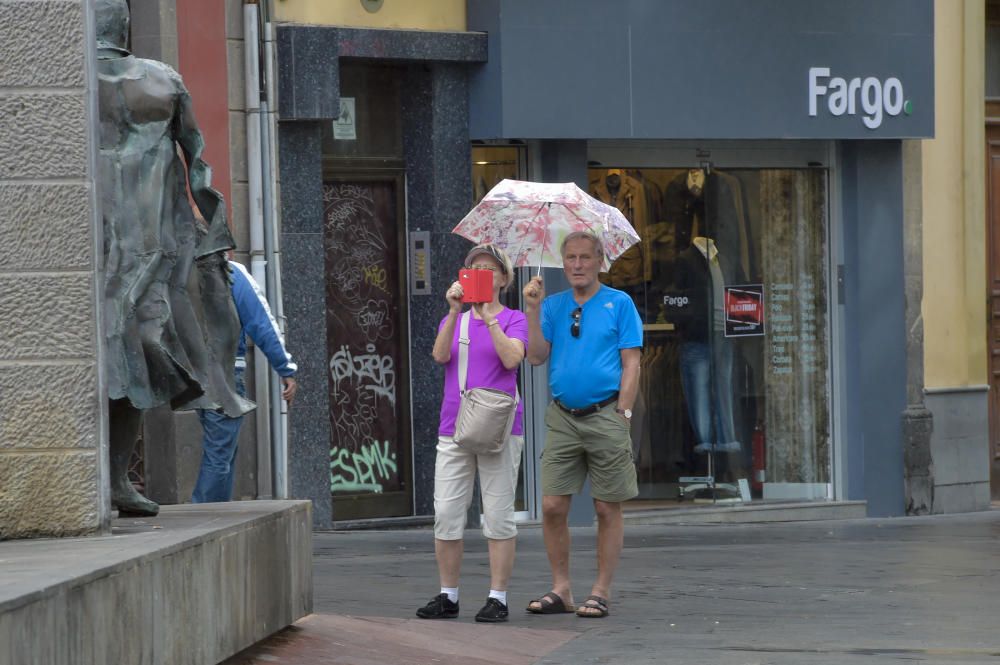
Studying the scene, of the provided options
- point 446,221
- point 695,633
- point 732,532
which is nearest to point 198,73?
point 446,221

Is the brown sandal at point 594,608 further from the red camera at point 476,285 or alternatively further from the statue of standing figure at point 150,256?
the statue of standing figure at point 150,256

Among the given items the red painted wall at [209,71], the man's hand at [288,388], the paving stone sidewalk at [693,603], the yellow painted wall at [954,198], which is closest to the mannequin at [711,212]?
the yellow painted wall at [954,198]

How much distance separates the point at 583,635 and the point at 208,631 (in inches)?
87.3

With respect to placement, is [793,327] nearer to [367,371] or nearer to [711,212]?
[711,212]

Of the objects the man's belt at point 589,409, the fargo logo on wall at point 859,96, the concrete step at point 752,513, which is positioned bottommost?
the concrete step at point 752,513

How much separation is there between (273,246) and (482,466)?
4.41 metres

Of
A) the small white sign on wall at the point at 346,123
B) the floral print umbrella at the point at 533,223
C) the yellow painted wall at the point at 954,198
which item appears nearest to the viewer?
the floral print umbrella at the point at 533,223

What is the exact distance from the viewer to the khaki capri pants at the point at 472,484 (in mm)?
8383

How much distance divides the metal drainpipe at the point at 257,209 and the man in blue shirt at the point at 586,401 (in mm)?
4065

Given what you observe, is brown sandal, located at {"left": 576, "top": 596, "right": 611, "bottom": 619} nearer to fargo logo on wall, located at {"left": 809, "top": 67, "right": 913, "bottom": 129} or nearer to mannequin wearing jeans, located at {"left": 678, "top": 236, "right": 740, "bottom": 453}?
mannequin wearing jeans, located at {"left": 678, "top": 236, "right": 740, "bottom": 453}

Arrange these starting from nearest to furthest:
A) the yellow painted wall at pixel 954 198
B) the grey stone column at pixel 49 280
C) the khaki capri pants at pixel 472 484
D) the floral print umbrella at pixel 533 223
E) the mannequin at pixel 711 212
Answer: the grey stone column at pixel 49 280
the khaki capri pants at pixel 472 484
the floral print umbrella at pixel 533 223
the mannequin at pixel 711 212
the yellow painted wall at pixel 954 198

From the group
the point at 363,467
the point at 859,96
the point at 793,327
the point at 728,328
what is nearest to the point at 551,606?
the point at 363,467

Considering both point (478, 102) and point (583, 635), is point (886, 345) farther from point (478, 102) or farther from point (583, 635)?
point (583, 635)

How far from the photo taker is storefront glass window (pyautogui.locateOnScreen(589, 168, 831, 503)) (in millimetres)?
14219
